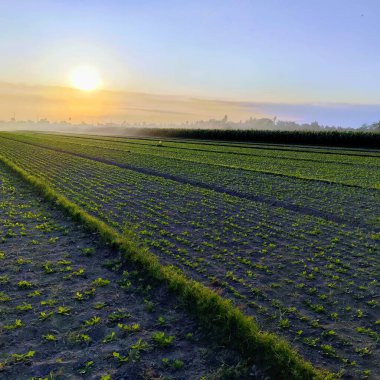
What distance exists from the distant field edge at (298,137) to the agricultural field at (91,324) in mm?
45825

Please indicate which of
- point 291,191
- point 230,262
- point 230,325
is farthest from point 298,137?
point 230,325

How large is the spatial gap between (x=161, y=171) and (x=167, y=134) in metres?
64.4

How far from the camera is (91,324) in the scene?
575cm

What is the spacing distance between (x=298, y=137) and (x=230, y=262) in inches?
1952

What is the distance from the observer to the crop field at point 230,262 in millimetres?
5375

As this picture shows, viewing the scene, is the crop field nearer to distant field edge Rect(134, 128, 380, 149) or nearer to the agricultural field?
the agricultural field

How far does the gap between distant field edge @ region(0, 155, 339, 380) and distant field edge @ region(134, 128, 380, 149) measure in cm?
4562

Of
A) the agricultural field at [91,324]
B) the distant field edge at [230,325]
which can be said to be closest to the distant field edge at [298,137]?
the distant field edge at [230,325]

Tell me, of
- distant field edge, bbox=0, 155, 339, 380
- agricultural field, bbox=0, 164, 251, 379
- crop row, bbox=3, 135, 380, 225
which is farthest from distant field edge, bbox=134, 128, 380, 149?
agricultural field, bbox=0, 164, 251, 379

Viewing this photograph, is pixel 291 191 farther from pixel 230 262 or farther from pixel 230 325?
pixel 230 325

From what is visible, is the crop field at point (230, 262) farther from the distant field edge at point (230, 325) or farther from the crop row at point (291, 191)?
the distant field edge at point (230, 325)

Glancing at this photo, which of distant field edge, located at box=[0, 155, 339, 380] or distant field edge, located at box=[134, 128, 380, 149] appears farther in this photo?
distant field edge, located at box=[134, 128, 380, 149]

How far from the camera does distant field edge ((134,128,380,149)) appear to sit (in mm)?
48219

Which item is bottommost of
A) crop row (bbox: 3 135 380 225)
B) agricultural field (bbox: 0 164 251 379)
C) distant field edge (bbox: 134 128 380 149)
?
agricultural field (bbox: 0 164 251 379)
